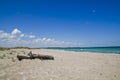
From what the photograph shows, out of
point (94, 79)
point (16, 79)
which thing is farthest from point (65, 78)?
point (16, 79)

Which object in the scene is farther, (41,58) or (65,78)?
(41,58)

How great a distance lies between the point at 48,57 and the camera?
49.4 feet

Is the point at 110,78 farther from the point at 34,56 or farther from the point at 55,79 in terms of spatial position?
the point at 34,56

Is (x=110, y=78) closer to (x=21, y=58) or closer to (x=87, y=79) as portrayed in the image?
(x=87, y=79)

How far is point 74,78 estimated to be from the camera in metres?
6.52

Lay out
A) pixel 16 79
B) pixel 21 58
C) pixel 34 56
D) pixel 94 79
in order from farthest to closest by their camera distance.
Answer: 1. pixel 34 56
2. pixel 21 58
3. pixel 94 79
4. pixel 16 79

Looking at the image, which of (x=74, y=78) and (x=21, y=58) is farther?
(x=21, y=58)

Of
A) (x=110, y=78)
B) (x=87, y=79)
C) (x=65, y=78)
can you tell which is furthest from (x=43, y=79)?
(x=110, y=78)

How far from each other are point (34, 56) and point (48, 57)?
5.94ft

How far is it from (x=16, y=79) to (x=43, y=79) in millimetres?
1415

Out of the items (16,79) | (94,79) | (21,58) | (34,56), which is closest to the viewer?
(16,79)

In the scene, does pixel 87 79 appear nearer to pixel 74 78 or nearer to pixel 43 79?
pixel 74 78

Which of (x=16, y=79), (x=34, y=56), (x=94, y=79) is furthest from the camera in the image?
(x=34, y=56)

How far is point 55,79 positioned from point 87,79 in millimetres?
1798
